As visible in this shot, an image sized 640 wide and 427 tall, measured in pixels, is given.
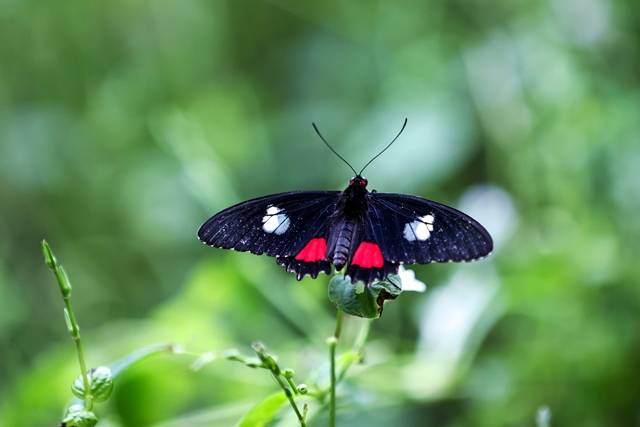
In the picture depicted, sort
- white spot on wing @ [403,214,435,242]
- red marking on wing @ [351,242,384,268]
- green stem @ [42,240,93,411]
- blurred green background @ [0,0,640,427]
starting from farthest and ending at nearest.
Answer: blurred green background @ [0,0,640,427] → white spot on wing @ [403,214,435,242] → red marking on wing @ [351,242,384,268] → green stem @ [42,240,93,411]

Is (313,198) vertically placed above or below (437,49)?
below

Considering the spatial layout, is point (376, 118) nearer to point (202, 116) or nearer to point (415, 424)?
point (202, 116)

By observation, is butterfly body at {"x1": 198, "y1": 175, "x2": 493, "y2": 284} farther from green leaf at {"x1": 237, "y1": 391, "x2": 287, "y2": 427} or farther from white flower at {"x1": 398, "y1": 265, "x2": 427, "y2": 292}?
green leaf at {"x1": 237, "y1": 391, "x2": 287, "y2": 427}

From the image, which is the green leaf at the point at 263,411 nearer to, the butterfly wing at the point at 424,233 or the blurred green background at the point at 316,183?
the butterfly wing at the point at 424,233

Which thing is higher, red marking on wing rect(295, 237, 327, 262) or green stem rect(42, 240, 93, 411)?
red marking on wing rect(295, 237, 327, 262)

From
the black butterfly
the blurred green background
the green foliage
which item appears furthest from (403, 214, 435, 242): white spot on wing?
the blurred green background

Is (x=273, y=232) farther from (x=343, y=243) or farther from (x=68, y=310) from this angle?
(x=68, y=310)

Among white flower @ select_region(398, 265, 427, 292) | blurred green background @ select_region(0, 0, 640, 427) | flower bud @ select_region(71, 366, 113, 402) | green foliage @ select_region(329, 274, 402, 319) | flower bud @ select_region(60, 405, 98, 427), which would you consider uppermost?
blurred green background @ select_region(0, 0, 640, 427)

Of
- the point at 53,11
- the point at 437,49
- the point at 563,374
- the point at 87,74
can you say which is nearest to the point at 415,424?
the point at 563,374
